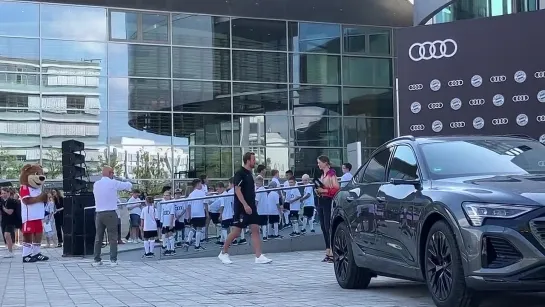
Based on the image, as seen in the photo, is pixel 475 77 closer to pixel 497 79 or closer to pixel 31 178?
pixel 497 79

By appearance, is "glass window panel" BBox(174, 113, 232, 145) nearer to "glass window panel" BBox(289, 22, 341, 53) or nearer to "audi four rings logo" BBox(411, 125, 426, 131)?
"glass window panel" BBox(289, 22, 341, 53)

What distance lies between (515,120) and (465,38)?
169cm

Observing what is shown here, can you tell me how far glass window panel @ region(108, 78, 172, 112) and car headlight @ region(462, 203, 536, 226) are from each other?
24.8 m

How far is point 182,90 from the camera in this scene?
3181cm

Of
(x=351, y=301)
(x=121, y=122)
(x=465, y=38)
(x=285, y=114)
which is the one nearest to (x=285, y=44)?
(x=285, y=114)

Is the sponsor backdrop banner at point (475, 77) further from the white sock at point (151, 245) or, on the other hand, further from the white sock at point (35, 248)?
the white sock at point (35, 248)

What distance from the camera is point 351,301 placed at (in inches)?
342

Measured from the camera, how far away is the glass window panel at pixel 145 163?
3058cm

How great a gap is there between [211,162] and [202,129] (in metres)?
1.29

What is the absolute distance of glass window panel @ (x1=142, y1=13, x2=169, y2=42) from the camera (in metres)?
31.3

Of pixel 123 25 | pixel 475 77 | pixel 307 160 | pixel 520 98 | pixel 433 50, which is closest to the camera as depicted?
pixel 520 98

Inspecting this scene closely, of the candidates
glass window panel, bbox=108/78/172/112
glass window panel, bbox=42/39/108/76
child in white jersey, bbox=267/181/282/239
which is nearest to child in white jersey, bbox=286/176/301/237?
child in white jersey, bbox=267/181/282/239

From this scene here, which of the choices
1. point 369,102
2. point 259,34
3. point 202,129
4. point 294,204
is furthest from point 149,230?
point 369,102

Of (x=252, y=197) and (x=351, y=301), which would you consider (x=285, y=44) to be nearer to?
(x=252, y=197)
